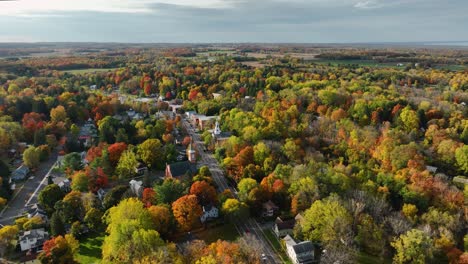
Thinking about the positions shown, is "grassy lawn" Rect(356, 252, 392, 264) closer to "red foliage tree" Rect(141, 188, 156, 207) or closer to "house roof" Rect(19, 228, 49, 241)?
"red foliage tree" Rect(141, 188, 156, 207)

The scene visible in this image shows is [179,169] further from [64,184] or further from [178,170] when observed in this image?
[64,184]

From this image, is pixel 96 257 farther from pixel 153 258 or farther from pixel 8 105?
pixel 8 105

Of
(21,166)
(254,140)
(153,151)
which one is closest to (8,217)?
(21,166)

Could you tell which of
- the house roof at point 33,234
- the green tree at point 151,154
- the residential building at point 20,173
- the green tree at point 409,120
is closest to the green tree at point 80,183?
the house roof at point 33,234

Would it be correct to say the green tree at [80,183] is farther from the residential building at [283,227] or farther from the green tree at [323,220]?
the green tree at [323,220]

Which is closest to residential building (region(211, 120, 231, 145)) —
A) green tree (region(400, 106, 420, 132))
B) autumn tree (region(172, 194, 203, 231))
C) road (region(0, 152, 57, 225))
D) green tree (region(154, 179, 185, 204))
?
green tree (region(154, 179, 185, 204))

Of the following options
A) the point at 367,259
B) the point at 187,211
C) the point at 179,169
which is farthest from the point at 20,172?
the point at 367,259
